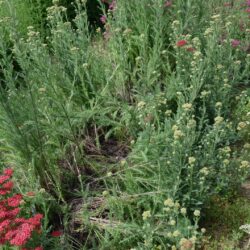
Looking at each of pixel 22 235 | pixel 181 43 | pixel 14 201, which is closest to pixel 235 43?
pixel 181 43

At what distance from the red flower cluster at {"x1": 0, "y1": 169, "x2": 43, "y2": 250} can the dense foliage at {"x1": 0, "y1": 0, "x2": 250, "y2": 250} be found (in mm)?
191

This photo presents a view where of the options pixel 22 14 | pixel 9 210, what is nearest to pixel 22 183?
pixel 9 210

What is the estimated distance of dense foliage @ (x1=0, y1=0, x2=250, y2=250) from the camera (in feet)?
9.50

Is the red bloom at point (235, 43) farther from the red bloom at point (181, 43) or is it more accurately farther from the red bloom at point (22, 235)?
the red bloom at point (22, 235)

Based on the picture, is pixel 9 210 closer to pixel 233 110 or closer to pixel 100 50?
pixel 233 110

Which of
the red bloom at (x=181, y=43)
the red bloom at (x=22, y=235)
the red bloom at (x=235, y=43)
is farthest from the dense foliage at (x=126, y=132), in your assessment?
the red bloom at (x=22, y=235)

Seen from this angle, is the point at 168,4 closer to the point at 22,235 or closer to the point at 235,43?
the point at 235,43

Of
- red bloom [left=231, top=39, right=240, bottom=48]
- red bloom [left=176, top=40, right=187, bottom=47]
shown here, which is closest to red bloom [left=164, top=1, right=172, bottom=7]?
red bloom [left=231, top=39, right=240, bottom=48]

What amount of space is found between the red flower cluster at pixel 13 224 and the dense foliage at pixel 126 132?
0.19 meters

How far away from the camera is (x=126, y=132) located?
3850 millimetres

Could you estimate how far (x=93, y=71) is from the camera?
13.6 feet

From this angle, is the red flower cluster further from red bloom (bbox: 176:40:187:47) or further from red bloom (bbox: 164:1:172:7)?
red bloom (bbox: 164:1:172:7)

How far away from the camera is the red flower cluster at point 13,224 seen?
244 centimetres

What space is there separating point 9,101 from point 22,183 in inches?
26.4
